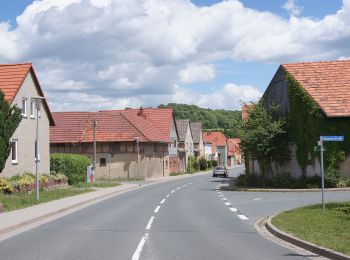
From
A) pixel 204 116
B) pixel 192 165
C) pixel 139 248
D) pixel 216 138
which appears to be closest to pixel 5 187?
pixel 139 248

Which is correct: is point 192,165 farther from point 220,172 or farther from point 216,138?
point 216,138

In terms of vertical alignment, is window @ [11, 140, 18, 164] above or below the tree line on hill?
below

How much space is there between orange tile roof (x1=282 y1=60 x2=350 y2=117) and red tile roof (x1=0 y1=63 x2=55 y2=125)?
1754 centimetres

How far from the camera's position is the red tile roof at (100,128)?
59000 mm

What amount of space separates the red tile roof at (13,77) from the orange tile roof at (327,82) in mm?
17536

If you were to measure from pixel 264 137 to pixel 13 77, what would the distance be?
54.9 ft

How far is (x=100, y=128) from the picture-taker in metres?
60.6

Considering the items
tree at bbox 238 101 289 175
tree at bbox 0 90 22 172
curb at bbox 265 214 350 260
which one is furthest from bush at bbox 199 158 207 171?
curb at bbox 265 214 350 260

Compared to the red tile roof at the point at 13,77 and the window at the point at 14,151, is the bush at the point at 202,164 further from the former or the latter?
the window at the point at 14,151

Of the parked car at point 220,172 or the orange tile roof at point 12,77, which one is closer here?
the orange tile roof at point 12,77

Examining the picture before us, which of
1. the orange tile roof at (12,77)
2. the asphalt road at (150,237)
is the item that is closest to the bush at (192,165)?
the orange tile roof at (12,77)

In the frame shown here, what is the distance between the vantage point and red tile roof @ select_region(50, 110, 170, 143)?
59.0m

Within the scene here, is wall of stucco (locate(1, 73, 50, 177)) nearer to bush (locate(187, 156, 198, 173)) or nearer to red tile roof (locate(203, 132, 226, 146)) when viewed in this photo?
bush (locate(187, 156, 198, 173))

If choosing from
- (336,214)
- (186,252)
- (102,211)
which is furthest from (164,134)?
(186,252)
